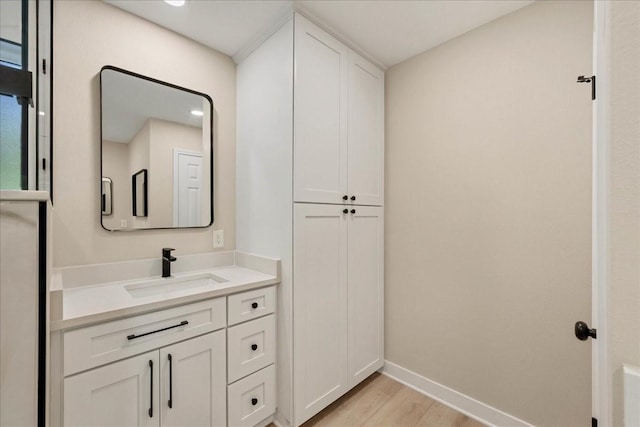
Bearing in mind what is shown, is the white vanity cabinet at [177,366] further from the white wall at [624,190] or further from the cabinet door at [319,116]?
the white wall at [624,190]

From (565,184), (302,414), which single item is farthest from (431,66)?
(302,414)

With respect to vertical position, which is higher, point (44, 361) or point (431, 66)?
point (431, 66)

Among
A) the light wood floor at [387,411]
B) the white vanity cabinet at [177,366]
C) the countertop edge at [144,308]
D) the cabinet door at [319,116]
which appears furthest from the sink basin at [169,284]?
the light wood floor at [387,411]

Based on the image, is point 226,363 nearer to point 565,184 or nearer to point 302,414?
point 302,414

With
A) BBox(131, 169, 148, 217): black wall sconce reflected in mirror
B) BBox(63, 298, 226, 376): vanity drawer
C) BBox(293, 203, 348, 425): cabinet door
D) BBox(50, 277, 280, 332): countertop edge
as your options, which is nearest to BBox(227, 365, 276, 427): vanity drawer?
BBox(293, 203, 348, 425): cabinet door

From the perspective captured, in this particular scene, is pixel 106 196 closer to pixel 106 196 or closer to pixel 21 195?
pixel 106 196

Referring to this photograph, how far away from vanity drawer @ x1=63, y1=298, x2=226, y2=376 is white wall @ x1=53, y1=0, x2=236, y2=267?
0.59m

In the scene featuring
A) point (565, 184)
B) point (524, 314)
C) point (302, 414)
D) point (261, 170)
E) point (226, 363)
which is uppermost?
point (261, 170)

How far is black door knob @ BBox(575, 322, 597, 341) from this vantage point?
0.90 metres

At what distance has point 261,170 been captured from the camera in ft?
6.16

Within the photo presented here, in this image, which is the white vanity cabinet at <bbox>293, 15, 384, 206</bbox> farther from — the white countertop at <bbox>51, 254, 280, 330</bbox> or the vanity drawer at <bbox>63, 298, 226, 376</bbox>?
the vanity drawer at <bbox>63, 298, 226, 376</bbox>

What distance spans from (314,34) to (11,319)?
1.88 metres

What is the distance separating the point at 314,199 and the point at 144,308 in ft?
3.39

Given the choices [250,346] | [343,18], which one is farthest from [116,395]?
[343,18]
